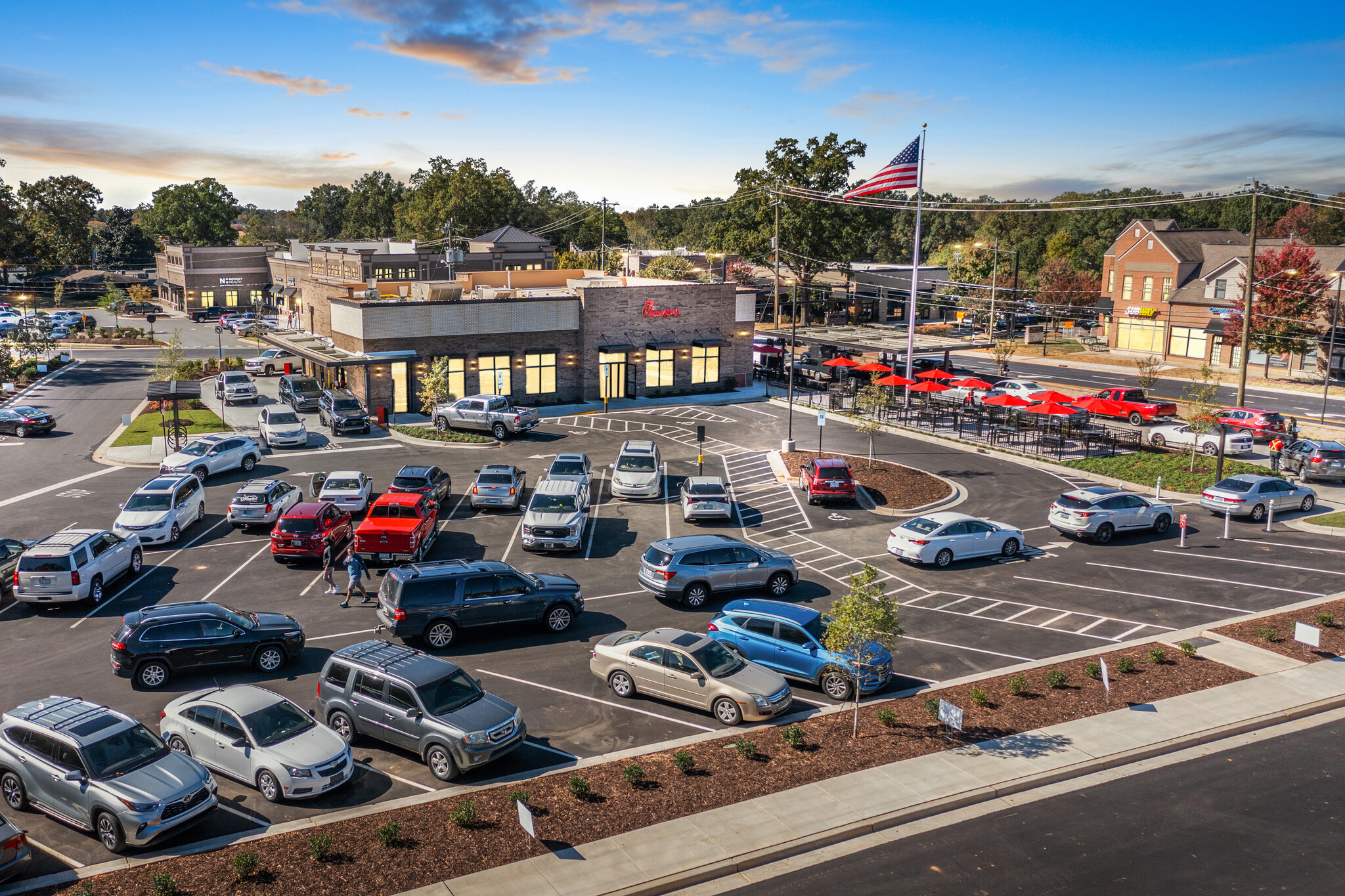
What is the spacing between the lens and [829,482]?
34.2m

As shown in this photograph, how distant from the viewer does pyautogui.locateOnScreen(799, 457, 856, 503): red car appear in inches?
1345

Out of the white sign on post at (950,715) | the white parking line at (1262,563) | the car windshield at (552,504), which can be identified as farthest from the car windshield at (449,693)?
the white parking line at (1262,563)

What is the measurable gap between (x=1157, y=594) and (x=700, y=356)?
35942mm

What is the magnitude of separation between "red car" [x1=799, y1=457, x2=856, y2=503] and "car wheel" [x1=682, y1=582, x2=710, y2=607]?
11.0 meters

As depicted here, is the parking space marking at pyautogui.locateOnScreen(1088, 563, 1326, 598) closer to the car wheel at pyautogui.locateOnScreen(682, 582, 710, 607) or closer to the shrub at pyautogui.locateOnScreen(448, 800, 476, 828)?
the car wheel at pyautogui.locateOnScreen(682, 582, 710, 607)

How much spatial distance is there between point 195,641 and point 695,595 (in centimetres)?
1156

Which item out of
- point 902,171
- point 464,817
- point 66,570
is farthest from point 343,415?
point 464,817

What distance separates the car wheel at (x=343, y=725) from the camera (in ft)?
55.1

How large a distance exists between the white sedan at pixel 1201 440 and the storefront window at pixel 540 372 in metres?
31.2

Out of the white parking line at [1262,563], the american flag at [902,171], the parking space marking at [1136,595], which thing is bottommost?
the parking space marking at [1136,595]

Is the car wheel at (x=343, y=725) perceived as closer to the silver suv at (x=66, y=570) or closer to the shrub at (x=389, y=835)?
the shrub at (x=389, y=835)

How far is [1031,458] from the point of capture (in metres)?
42.2

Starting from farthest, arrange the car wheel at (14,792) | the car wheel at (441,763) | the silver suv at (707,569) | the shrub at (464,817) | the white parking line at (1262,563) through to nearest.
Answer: the white parking line at (1262,563) < the silver suv at (707,569) < the car wheel at (441,763) < the car wheel at (14,792) < the shrub at (464,817)

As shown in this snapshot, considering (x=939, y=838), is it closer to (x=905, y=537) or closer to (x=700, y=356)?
(x=905, y=537)
